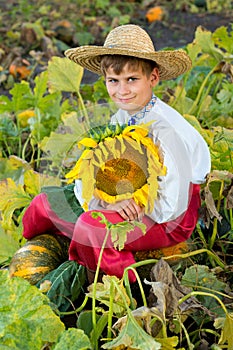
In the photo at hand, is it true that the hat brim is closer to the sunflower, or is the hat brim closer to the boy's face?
the boy's face

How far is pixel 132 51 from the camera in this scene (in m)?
1.91

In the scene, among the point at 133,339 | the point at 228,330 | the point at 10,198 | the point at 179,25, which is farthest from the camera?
the point at 179,25

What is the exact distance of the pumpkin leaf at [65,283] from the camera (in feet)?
6.59

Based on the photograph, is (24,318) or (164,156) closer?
(24,318)

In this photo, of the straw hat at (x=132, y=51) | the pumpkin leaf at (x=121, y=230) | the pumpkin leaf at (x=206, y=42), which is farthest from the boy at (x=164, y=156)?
the pumpkin leaf at (x=206, y=42)

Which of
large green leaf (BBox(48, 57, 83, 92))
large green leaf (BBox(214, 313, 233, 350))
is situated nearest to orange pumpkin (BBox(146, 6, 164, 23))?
large green leaf (BBox(48, 57, 83, 92))

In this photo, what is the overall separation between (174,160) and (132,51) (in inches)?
12.9

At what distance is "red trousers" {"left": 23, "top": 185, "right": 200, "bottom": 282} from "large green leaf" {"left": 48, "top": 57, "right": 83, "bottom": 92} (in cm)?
76

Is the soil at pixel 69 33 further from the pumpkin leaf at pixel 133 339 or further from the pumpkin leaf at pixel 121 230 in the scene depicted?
the pumpkin leaf at pixel 133 339

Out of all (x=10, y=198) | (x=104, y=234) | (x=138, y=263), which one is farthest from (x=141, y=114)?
(x=10, y=198)

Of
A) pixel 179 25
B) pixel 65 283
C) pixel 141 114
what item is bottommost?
pixel 65 283

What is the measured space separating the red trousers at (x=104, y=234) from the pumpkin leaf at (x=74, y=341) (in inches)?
15.3

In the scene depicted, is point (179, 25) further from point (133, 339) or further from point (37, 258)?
point (133, 339)

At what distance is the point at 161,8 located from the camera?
5.85 metres
